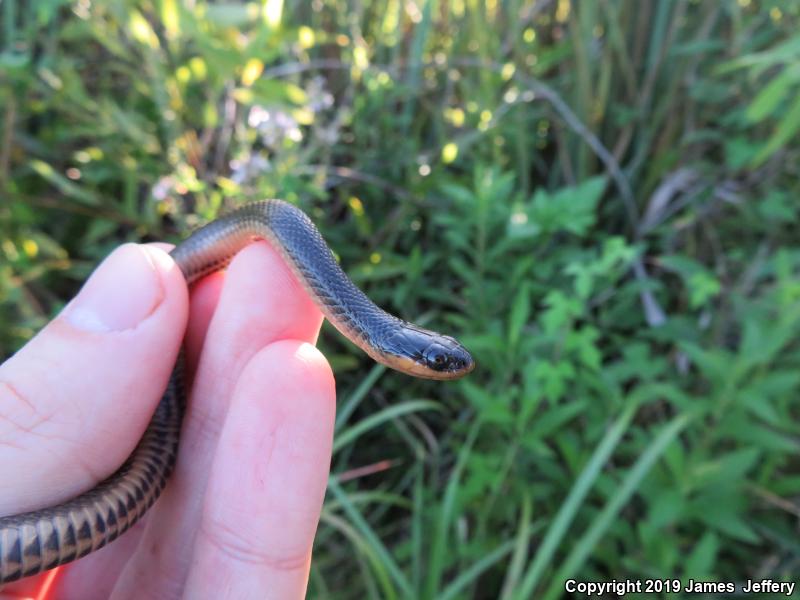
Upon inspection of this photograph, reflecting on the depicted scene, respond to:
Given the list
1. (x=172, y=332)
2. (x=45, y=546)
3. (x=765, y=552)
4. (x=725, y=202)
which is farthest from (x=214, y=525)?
(x=725, y=202)

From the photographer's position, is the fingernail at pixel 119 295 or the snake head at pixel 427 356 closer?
the fingernail at pixel 119 295

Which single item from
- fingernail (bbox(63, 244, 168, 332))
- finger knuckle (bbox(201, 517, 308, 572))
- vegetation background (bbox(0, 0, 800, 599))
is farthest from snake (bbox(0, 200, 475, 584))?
vegetation background (bbox(0, 0, 800, 599))

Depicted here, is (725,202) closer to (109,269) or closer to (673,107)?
(673,107)

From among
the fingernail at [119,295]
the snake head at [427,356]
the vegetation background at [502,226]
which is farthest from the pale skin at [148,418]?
the vegetation background at [502,226]

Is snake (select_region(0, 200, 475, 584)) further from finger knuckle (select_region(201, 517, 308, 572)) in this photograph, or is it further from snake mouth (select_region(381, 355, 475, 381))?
finger knuckle (select_region(201, 517, 308, 572))

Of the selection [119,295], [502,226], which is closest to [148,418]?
[119,295]

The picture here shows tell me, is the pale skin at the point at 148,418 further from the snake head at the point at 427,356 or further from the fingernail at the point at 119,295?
the snake head at the point at 427,356
